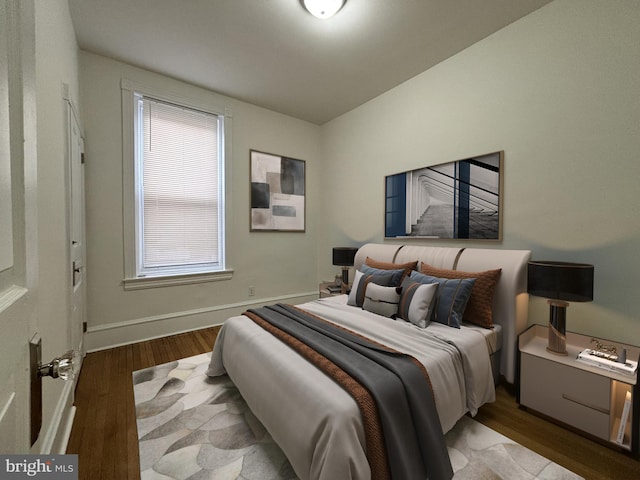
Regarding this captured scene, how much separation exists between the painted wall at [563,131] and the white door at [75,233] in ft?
10.4

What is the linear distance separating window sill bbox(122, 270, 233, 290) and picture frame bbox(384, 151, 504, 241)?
229cm

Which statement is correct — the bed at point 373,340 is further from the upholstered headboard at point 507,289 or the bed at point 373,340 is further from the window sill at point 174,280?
the window sill at point 174,280

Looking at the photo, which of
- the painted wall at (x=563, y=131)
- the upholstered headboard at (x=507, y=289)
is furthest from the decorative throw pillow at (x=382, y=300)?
the painted wall at (x=563, y=131)

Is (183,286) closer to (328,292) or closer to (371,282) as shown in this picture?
(328,292)

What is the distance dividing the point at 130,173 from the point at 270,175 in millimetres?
1711

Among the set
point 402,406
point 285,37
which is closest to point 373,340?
point 402,406

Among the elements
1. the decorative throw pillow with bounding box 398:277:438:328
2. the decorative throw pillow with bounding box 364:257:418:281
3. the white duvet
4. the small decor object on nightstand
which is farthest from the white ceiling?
the small decor object on nightstand

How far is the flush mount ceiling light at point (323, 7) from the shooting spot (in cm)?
204

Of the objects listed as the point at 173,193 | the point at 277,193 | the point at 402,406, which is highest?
the point at 277,193

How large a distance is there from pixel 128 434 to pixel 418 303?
7.09 ft

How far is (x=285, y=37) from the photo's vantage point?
2.47 metres

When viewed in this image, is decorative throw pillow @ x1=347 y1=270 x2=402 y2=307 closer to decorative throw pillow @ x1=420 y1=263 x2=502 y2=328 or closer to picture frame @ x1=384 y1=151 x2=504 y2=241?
decorative throw pillow @ x1=420 y1=263 x2=502 y2=328

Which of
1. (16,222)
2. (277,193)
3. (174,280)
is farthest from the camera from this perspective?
(277,193)

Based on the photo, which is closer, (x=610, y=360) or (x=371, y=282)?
(x=610, y=360)
